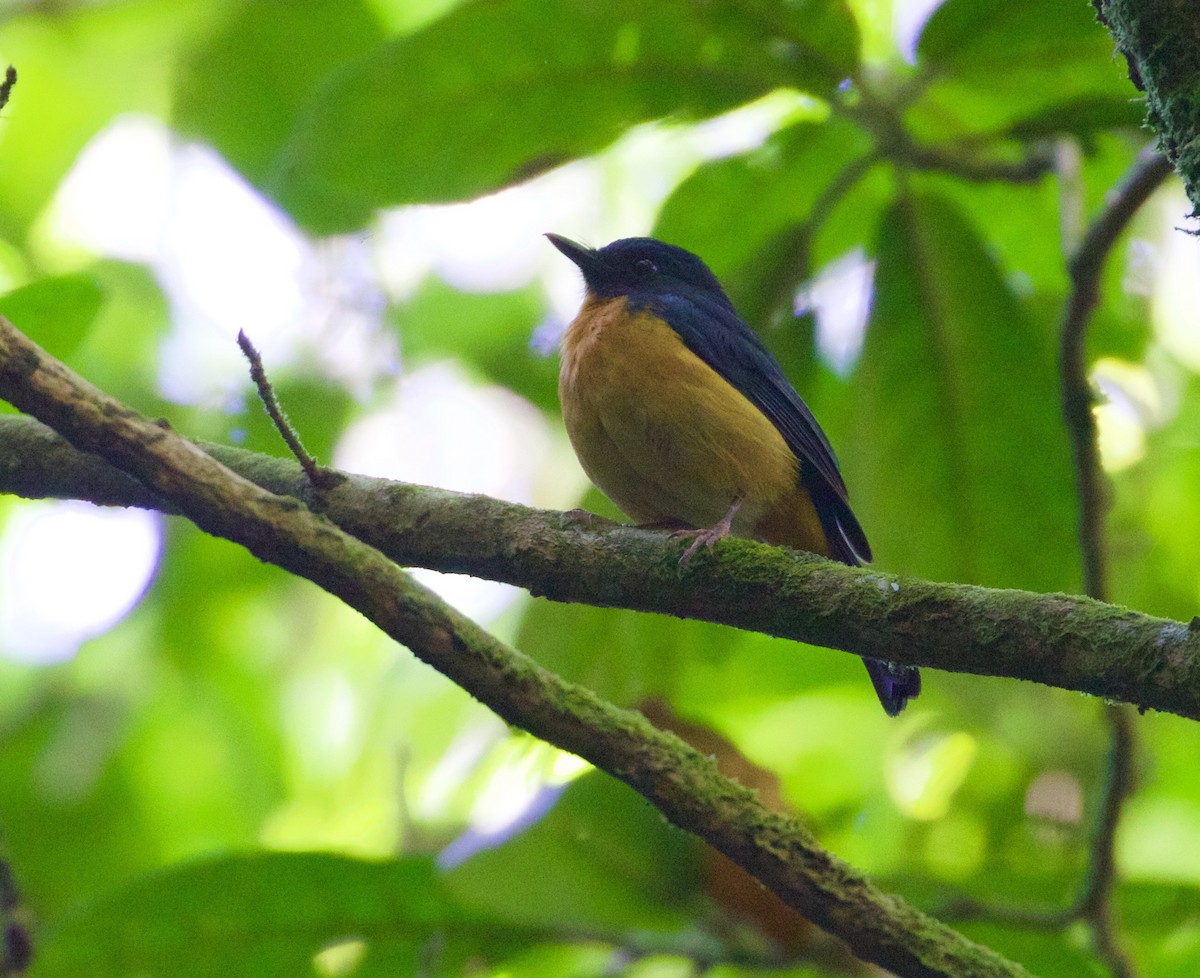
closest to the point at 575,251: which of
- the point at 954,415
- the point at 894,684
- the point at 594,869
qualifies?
the point at 954,415

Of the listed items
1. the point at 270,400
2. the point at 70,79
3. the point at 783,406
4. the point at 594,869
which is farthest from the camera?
the point at 70,79

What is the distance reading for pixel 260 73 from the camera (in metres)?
4.99

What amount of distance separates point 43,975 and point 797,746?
2782 millimetres

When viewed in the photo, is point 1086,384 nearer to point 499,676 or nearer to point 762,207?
point 762,207

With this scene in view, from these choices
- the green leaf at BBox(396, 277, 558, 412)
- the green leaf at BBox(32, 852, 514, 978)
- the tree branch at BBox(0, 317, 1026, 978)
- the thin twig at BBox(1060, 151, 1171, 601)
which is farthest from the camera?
the green leaf at BBox(396, 277, 558, 412)

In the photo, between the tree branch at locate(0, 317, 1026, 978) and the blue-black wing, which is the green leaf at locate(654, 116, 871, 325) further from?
the tree branch at locate(0, 317, 1026, 978)

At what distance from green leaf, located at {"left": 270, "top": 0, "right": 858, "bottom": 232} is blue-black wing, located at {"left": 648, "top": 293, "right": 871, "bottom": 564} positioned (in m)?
0.71

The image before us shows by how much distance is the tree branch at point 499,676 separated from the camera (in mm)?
2357

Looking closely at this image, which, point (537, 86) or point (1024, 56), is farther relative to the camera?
point (1024, 56)

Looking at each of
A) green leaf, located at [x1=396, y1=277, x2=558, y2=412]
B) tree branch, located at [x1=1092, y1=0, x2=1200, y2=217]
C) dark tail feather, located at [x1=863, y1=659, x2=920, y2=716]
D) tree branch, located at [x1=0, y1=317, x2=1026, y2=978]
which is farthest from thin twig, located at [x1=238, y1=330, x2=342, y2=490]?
green leaf, located at [x1=396, y1=277, x2=558, y2=412]

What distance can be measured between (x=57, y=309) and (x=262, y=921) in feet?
5.82

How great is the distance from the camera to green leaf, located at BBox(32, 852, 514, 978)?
358 centimetres

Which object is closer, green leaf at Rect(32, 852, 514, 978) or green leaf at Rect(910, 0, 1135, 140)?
green leaf at Rect(32, 852, 514, 978)

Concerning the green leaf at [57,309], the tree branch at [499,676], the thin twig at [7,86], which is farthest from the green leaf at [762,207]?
the thin twig at [7,86]
